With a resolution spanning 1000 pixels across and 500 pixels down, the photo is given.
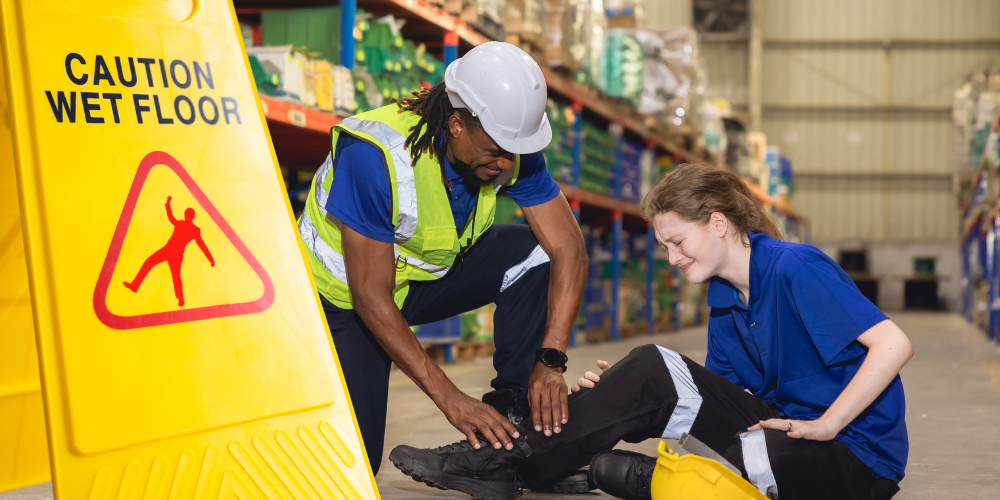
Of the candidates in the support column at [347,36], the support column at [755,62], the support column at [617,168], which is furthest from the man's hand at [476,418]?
the support column at [755,62]

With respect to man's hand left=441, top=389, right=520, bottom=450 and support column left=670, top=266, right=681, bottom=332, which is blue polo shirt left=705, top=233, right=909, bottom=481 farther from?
support column left=670, top=266, right=681, bottom=332

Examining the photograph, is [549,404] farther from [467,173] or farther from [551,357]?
[467,173]

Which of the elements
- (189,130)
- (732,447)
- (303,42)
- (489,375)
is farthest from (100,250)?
(489,375)

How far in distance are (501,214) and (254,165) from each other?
158 inches

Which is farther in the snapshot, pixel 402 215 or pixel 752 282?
pixel 402 215

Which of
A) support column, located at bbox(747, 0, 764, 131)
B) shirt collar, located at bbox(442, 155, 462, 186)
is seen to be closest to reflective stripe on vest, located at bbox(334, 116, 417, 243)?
shirt collar, located at bbox(442, 155, 462, 186)

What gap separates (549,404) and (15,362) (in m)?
1.29

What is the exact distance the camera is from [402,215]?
2264 millimetres

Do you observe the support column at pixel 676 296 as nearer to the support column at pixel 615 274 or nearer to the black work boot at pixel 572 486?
the support column at pixel 615 274

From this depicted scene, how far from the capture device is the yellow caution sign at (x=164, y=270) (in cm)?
151

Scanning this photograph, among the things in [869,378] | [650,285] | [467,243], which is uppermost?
[467,243]

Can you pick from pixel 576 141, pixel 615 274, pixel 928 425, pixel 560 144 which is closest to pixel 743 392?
pixel 928 425

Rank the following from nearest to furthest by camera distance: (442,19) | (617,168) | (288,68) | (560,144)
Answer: (288,68), (442,19), (560,144), (617,168)

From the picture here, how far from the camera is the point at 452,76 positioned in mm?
2311
